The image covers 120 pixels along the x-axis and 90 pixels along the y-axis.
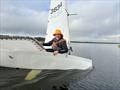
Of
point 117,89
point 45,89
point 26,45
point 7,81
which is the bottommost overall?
point 117,89

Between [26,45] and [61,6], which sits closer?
[26,45]

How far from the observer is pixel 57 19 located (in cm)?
2023

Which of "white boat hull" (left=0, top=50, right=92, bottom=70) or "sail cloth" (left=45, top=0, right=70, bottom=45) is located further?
"sail cloth" (left=45, top=0, right=70, bottom=45)

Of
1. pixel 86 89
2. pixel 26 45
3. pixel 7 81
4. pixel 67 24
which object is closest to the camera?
pixel 7 81

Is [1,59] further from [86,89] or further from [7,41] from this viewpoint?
[86,89]

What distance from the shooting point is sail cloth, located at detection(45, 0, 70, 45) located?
64.5ft

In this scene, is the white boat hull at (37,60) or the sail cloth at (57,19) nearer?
the white boat hull at (37,60)

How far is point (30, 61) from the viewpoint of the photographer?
30.8 feet

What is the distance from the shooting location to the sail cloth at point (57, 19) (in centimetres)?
1967

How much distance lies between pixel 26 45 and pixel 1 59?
1081 mm

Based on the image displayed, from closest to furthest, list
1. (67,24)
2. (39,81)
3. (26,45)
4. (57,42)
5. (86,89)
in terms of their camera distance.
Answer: (39,81), (26,45), (57,42), (86,89), (67,24)

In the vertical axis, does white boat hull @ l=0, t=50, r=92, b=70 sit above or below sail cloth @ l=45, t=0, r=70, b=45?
below

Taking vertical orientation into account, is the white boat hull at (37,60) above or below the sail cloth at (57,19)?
below

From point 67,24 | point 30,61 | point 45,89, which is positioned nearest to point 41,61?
point 30,61
